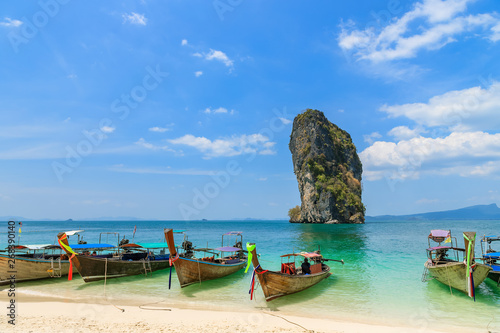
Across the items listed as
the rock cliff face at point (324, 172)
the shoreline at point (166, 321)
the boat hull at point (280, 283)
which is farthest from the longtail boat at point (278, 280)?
the rock cliff face at point (324, 172)

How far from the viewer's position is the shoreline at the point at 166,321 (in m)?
9.84

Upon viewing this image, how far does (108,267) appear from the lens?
17.7m

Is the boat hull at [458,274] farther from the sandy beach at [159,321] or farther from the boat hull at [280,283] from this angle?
the boat hull at [280,283]

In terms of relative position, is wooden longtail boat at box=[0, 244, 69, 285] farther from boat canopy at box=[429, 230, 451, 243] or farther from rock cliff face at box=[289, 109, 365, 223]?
rock cliff face at box=[289, 109, 365, 223]

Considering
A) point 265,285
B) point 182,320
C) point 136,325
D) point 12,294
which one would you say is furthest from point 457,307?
point 12,294

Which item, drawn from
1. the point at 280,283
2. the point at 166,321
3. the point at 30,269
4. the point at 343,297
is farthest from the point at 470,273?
the point at 30,269

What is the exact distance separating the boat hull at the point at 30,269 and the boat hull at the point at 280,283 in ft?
42.9

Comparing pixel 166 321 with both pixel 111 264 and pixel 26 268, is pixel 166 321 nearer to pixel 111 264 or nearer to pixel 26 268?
pixel 111 264

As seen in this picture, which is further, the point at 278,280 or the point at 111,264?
the point at 111,264

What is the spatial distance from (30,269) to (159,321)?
11.6 metres

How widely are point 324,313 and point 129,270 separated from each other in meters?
12.6

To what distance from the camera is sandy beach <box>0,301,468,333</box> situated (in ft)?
32.1

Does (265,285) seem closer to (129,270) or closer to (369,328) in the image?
(369,328)

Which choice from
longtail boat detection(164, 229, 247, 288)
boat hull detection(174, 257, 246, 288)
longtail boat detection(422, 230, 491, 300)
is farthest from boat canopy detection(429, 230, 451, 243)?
boat hull detection(174, 257, 246, 288)
